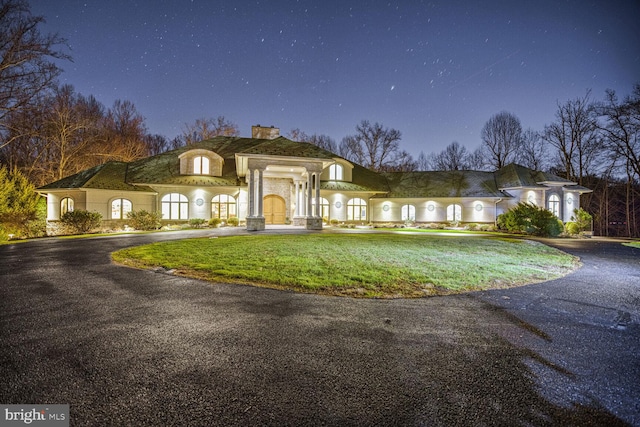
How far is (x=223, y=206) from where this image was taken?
26.1m

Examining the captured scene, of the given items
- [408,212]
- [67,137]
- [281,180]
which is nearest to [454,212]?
[408,212]

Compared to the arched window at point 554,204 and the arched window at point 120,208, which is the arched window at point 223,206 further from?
the arched window at point 554,204

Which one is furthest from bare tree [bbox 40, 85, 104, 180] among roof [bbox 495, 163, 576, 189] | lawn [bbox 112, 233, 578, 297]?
roof [bbox 495, 163, 576, 189]

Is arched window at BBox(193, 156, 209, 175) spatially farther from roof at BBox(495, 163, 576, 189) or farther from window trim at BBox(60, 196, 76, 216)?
roof at BBox(495, 163, 576, 189)

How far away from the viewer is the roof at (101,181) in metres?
23.2

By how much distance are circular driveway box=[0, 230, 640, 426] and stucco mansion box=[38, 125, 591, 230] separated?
15295 millimetres

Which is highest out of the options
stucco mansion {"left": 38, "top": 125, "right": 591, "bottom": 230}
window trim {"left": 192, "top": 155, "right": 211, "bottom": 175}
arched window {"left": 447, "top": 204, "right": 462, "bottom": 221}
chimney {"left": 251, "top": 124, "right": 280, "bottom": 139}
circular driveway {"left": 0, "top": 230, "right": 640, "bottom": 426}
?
chimney {"left": 251, "top": 124, "right": 280, "bottom": 139}

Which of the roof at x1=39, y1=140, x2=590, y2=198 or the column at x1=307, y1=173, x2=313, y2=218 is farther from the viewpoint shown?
the roof at x1=39, y1=140, x2=590, y2=198

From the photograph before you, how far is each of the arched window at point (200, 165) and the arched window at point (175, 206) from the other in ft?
8.04

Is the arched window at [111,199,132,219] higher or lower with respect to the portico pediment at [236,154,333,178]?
lower

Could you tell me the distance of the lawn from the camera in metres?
6.55

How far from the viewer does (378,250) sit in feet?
36.2

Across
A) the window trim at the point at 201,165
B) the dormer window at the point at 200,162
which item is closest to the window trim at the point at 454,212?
the dormer window at the point at 200,162

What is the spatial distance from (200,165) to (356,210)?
14.6m
